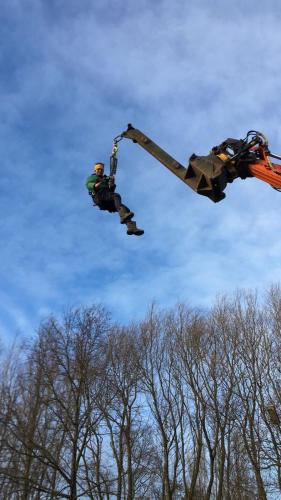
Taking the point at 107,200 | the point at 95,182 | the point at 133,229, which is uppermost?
the point at 95,182

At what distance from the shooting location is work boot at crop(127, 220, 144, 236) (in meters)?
6.23

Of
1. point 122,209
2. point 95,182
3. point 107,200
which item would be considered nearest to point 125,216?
point 122,209

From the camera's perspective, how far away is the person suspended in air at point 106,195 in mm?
6577

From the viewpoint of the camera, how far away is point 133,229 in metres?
6.29

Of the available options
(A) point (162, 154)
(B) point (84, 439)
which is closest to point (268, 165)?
(A) point (162, 154)

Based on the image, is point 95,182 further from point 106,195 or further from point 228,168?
point 228,168

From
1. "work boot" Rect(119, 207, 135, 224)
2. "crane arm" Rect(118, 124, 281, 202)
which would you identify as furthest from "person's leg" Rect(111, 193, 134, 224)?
"crane arm" Rect(118, 124, 281, 202)

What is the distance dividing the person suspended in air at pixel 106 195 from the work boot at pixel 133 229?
0.07m

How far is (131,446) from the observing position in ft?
75.4

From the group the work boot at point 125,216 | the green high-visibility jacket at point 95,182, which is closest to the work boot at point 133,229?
the work boot at point 125,216

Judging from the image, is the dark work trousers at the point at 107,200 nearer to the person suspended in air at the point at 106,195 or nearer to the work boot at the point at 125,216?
the person suspended in air at the point at 106,195

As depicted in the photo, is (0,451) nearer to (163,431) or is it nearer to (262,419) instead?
(163,431)

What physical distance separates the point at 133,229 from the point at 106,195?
904 mm

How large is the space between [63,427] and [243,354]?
28.2 feet
